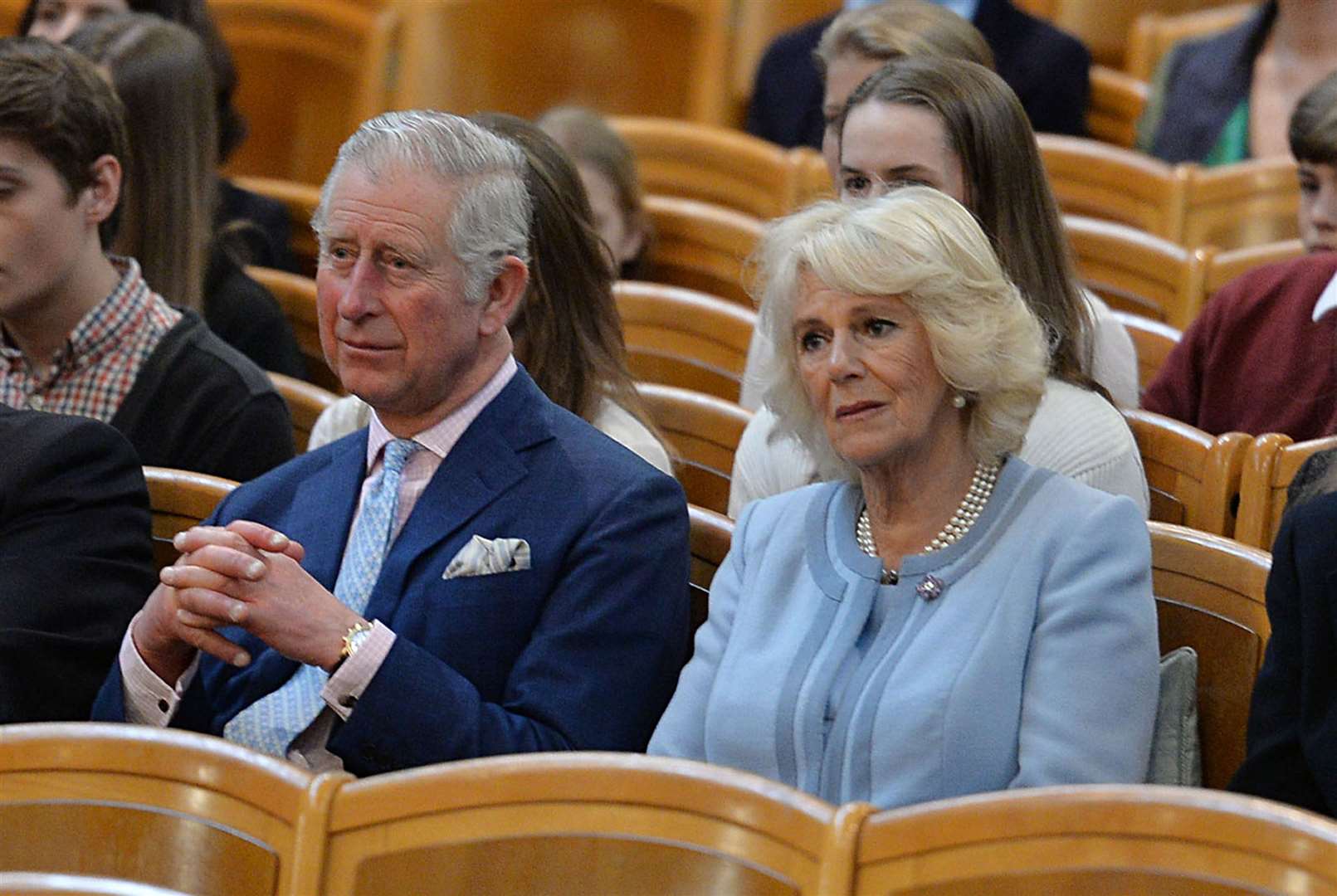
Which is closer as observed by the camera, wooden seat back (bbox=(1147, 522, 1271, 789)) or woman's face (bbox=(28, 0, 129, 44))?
wooden seat back (bbox=(1147, 522, 1271, 789))

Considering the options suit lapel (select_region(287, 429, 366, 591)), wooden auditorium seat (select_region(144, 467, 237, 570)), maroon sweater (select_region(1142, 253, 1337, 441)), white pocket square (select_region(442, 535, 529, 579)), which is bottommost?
wooden auditorium seat (select_region(144, 467, 237, 570))

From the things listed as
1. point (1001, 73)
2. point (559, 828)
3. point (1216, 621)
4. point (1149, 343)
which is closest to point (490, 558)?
point (559, 828)

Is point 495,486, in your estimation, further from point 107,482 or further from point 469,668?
point 107,482

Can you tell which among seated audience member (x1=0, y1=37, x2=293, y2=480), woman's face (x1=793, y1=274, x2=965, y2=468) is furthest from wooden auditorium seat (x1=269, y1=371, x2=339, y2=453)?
woman's face (x1=793, y1=274, x2=965, y2=468)

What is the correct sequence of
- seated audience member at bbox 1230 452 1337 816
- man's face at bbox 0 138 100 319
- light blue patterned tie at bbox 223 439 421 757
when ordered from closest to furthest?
seated audience member at bbox 1230 452 1337 816 → light blue patterned tie at bbox 223 439 421 757 → man's face at bbox 0 138 100 319

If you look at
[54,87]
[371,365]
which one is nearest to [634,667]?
[371,365]

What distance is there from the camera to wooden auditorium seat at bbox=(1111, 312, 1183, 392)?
2490 millimetres

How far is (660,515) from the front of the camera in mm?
1712

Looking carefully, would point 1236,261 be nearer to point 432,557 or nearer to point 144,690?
point 432,557

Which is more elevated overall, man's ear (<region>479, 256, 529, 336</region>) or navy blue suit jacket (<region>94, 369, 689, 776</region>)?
man's ear (<region>479, 256, 529, 336</region>)

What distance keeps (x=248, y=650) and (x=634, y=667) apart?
0.35 metres

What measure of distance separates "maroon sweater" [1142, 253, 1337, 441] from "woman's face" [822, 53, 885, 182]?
47 centimetres

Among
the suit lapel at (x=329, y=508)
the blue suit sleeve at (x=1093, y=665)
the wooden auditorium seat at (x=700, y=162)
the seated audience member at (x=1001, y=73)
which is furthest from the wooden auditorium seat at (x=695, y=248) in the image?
the blue suit sleeve at (x=1093, y=665)

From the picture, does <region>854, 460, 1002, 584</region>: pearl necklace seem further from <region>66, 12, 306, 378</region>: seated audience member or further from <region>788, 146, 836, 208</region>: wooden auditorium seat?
<region>788, 146, 836, 208</region>: wooden auditorium seat
